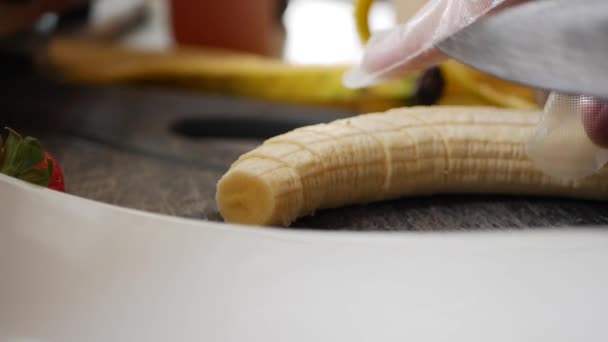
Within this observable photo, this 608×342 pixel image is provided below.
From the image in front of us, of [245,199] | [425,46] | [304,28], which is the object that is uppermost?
[425,46]

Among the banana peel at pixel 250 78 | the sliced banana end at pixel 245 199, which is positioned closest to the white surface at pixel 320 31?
the banana peel at pixel 250 78

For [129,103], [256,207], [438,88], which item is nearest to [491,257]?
[256,207]

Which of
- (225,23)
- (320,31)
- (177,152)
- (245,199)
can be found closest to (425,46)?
(245,199)

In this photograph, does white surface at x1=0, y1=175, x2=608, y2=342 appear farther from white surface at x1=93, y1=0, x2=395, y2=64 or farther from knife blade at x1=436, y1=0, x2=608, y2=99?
white surface at x1=93, y1=0, x2=395, y2=64

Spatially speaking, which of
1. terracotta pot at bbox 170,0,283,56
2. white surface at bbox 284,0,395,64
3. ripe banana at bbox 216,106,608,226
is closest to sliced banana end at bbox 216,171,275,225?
ripe banana at bbox 216,106,608,226

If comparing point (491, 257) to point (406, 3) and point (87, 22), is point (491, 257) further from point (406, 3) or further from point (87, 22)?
point (87, 22)

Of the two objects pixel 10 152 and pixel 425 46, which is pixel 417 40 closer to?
pixel 425 46
